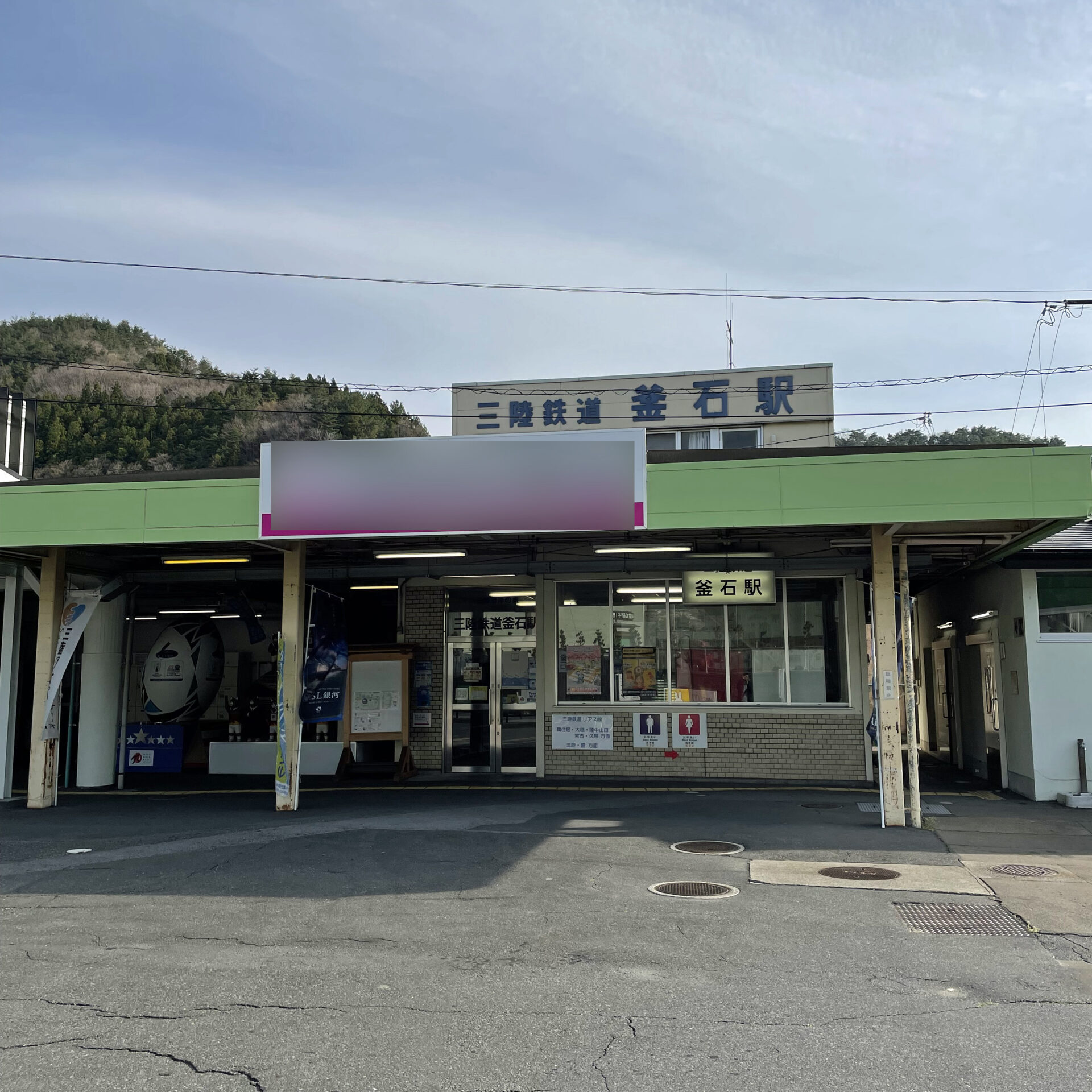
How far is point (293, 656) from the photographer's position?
46.2 feet

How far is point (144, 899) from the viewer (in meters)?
9.12

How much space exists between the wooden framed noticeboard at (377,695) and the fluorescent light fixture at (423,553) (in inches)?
109

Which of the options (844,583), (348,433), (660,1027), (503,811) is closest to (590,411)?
(844,583)

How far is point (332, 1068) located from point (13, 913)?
486 cm

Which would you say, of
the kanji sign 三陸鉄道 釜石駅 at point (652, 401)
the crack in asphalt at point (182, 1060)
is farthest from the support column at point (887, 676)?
the kanji sign 三陸鉄道 釜石駅 at point (652, 401)

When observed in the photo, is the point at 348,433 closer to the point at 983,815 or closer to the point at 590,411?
the point at 590,411

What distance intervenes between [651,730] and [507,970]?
33.5ft

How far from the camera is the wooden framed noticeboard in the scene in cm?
1805

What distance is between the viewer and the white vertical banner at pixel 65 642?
1462cm

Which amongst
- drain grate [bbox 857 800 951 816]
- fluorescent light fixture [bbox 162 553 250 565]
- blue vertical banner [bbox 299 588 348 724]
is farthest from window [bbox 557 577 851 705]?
fluorescent light fixture [bbox 162 553 250 565]

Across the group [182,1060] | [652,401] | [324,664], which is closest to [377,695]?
[324,664]

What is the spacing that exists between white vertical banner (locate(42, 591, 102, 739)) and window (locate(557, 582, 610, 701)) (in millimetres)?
7297

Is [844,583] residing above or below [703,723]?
above

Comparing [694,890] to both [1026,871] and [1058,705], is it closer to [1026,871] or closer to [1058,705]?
[1026,871]
